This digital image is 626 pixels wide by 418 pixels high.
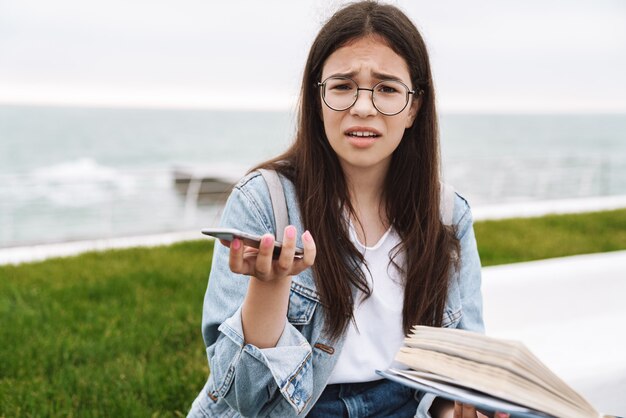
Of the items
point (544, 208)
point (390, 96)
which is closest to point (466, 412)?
point (390, 96)

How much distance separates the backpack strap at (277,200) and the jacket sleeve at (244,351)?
25 millimetres

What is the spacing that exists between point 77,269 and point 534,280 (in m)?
3.22

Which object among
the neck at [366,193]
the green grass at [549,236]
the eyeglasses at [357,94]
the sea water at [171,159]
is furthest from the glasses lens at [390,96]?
the green grass at [549,236]

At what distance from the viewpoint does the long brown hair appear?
5.37 feet

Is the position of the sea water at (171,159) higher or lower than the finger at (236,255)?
lower

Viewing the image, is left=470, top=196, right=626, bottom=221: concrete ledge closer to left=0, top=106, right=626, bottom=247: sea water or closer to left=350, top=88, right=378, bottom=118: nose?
left=0, top=106, right=626, bottom=247: sea water

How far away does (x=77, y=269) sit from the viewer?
4.82m

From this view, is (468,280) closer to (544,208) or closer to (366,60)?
(366,60)

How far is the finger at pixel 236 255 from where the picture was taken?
1.12 meters

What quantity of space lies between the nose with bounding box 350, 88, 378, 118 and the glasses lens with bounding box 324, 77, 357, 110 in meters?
0.02

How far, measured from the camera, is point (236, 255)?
113 cm

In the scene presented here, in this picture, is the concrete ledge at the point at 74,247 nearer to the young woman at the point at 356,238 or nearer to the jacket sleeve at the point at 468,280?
the young woman at the point at 356,238

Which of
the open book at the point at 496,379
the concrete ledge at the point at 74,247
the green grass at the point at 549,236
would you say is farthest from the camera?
the green grass at the point at 549,236

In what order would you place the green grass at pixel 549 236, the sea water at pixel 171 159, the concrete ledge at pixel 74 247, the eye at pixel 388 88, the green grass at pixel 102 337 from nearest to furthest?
the eye at pixel 388 88 → the green grass at pixel 102 337 → the concrete ledge at pixel 74 247 → the green grass at pixel 549 236 → the sea water at pixel 171 159
